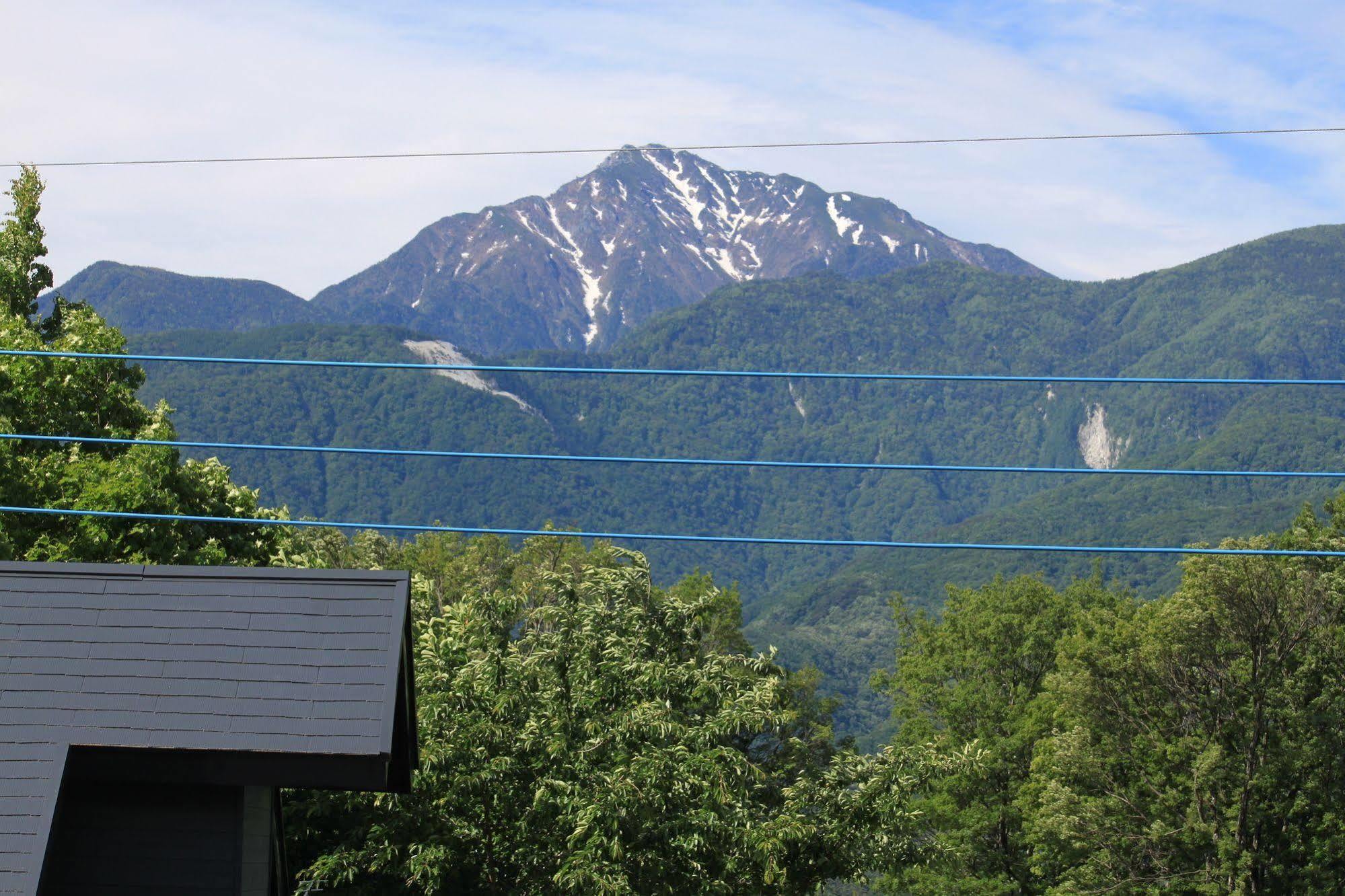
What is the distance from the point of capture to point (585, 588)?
663 inches

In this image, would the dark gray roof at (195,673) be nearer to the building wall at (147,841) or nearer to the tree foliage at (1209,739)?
the building wall at (147,841)

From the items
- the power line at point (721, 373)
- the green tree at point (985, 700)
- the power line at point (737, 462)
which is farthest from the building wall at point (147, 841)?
the green tree at point (985, 700)

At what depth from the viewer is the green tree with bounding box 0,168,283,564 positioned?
21.9m

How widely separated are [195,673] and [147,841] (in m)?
1.06

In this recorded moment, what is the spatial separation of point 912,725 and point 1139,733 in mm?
9890

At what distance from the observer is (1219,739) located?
32.3 meters

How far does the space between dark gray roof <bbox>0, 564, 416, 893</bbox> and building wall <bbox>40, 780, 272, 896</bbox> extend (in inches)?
12.8

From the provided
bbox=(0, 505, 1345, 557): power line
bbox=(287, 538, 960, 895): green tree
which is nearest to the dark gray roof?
bbox=(0, 505, 1345, 557): power line

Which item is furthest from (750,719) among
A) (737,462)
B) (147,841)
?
(147,841)

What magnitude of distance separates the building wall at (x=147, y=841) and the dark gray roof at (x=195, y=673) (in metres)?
0.33

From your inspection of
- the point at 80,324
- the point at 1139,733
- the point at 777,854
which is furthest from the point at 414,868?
the point at 1139,733

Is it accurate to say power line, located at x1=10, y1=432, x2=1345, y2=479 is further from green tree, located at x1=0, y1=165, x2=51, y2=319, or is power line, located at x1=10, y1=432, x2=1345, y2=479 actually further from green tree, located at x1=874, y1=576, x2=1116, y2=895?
green tree, located at x1=874, y1=576, x2=1116, y2=895

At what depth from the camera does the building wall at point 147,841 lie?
8.91 m

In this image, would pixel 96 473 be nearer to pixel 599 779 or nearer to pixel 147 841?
pixel 599 779
